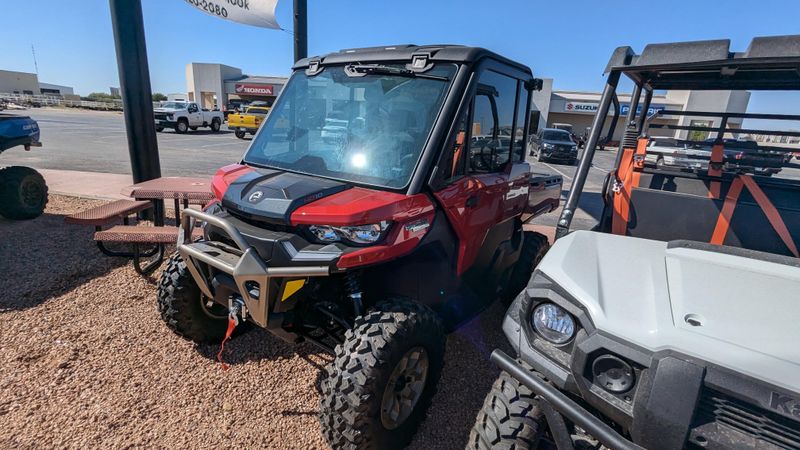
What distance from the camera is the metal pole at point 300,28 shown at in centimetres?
572

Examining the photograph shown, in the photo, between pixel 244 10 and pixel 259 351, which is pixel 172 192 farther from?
A: pixel 244 10

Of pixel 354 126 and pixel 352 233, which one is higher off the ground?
pixel 354 126

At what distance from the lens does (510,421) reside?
68.0 inches

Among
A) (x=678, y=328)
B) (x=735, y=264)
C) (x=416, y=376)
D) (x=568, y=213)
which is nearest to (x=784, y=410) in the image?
(x=678, y=328)

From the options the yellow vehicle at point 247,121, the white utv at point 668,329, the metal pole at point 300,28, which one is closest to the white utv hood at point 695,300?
the white utv at point 668,329

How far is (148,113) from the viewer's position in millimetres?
5715

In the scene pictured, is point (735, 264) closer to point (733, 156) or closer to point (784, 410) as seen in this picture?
point (784, 410)

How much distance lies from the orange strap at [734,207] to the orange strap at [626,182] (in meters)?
0.54

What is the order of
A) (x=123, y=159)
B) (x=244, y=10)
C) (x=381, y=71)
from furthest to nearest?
(x=123, y=159)
(x=244, y=10)
(x=381, y=71)

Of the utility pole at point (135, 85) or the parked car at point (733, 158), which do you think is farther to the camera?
the utility pole at point (135, 85)

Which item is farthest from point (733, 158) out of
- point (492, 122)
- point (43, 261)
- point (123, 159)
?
point (123, 159)

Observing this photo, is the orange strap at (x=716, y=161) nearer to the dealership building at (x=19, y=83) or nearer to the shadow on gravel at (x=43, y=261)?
the shadow on gravel at (x=43, y=261)

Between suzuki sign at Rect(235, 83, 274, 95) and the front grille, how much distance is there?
50.0 metres

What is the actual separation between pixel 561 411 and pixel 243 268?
64.9 inches
